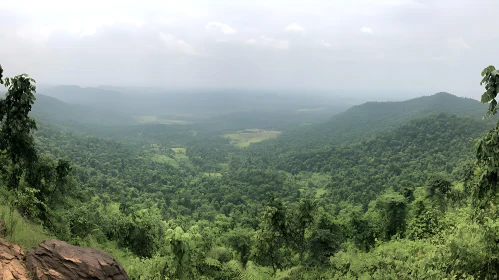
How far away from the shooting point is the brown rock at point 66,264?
7795 mm

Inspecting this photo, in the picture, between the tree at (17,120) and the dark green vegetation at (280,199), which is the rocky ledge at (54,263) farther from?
the tree at (17,120)

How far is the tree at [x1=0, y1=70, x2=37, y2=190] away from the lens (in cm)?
1353

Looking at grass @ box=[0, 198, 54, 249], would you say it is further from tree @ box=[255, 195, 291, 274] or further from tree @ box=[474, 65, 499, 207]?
tree @ box=[474, 65, 499, 207]

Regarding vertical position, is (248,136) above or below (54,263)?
below

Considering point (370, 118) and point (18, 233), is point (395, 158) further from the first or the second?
point (370, 118)

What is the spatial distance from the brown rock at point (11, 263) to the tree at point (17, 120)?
7856 mm

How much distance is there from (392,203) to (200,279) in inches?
762

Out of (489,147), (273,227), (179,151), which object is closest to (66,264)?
(489,147)

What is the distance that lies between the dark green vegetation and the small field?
36.2ft

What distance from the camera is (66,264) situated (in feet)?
26.4

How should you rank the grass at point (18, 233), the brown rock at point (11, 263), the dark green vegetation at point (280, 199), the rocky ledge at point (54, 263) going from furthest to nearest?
the dark green vegetation at point (280, 199) → the grass at point (18, 233) → the rocky ledge at point (54, 263) → the brown rock at point (11, 263)

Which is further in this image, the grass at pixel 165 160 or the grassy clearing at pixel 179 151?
the grassy clearing at pixel 179 151

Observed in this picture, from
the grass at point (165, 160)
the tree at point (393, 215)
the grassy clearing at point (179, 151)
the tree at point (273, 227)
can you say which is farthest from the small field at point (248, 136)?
the tree at point (273, 227)

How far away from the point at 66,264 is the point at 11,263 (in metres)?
1.36
